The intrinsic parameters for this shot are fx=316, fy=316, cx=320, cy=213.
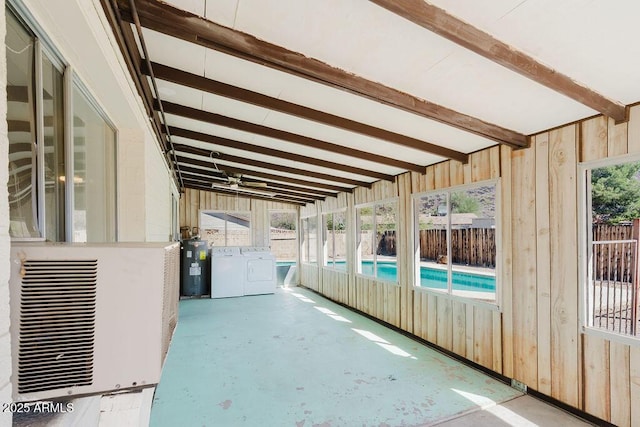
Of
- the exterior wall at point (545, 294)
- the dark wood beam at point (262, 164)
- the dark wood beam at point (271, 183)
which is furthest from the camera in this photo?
the dark wood beam at point (271, 183)

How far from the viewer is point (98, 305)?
0.85 m

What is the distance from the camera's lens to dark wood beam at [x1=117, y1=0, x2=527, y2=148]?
5.77 ft

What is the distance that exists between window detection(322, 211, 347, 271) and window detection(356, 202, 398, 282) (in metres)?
0.61

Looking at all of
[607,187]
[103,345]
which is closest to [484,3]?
[103,345]

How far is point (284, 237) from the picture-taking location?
9.77m

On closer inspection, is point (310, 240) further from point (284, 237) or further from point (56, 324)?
point (56, 324)

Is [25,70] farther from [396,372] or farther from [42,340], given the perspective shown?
[396,372]

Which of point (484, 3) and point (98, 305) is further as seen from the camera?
point (484, 3)

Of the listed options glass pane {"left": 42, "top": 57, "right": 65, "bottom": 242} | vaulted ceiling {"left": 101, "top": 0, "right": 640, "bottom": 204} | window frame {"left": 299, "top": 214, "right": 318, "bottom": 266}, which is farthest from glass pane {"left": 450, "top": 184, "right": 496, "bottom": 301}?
glass pane {"left": 42, "top": 57, "right": 65, "bottom": 242}

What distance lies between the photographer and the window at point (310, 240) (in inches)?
336

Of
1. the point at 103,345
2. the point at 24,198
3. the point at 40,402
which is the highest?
the point at 24,198

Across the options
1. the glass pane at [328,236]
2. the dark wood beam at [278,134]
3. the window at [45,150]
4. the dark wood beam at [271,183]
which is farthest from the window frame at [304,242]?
the window at [45,150]

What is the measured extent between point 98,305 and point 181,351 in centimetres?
379

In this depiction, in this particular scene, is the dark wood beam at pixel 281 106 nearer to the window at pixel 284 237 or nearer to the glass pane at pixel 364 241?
the glass pane at pixel 364 241
